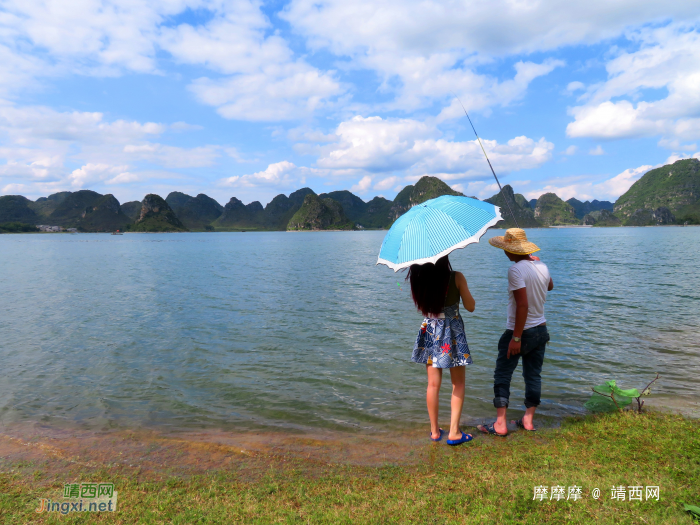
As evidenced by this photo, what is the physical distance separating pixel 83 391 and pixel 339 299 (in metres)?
14.0

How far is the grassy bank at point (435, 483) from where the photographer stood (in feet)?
13.8

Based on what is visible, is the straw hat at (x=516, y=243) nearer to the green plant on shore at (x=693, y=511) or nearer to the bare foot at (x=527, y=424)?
the bare foot at (x=527, y=424)

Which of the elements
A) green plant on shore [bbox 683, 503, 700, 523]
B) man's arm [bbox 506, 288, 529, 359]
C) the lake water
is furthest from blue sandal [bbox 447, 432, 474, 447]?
green plant on shore [bbox 683, 503, 700, 523]

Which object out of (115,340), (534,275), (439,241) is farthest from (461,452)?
(115,340)

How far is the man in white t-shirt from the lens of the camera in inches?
227

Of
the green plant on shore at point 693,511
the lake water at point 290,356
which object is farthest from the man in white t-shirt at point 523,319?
the green plant on shore at point 693,511

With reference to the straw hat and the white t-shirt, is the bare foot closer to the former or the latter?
the white t-shirt

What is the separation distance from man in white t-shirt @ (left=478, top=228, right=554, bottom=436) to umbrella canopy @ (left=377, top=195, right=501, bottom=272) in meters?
1.12

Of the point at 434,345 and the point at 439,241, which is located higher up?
the point at 439,241

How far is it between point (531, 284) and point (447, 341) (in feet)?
5.16

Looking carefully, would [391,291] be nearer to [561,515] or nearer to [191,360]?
[191,360]

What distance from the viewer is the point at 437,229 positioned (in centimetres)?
483

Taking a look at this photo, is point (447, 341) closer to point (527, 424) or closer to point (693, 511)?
point (527, 424)

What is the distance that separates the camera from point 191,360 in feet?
38.7
